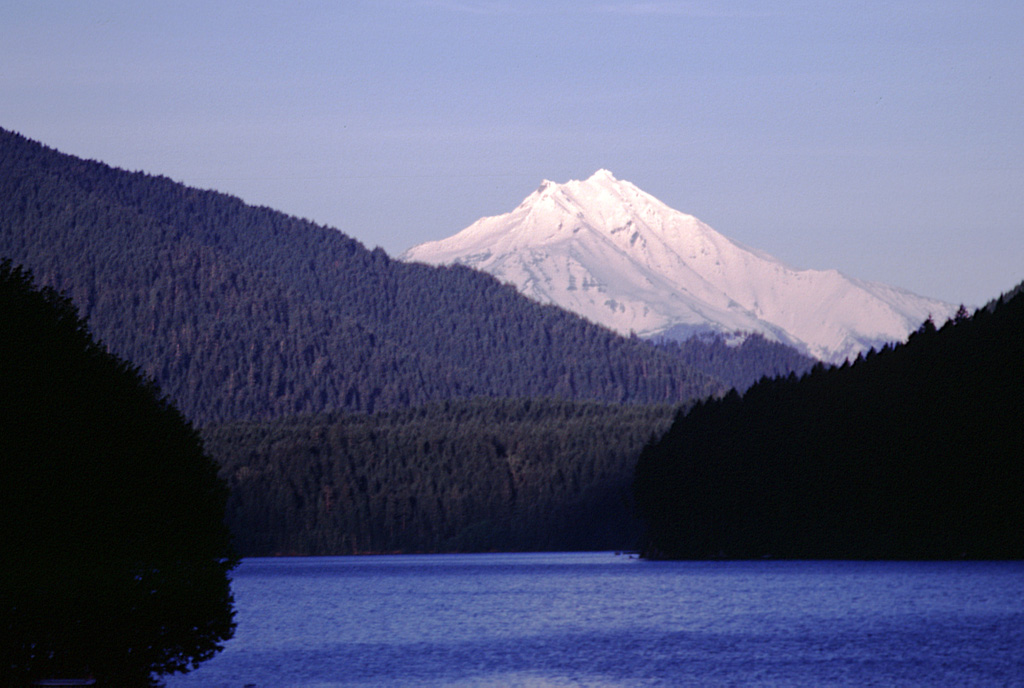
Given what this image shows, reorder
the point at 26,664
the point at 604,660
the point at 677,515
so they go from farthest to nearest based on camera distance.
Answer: the point at 677,515
the point at 604,660
the point at 26,664

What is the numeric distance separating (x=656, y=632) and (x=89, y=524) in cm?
4797

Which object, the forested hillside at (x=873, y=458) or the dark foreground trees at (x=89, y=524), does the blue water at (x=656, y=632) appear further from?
the dark foreground trees at (x=89, y=524)

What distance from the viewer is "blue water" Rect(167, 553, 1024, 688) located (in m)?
62.1

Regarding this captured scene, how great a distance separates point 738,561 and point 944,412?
136 ft

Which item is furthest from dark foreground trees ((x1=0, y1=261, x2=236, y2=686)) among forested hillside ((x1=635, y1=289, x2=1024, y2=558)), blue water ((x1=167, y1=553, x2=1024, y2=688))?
forested hillside ((x1=635, y1=289, x2=1024, y2=558))

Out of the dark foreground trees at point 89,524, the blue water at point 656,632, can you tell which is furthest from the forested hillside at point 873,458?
the dark foreground trees at point 89,524

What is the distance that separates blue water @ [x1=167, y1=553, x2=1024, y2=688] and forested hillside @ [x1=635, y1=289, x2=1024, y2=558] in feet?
20.9

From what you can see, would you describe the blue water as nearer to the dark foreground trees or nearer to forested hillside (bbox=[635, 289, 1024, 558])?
forested hillside (bbox=[635, 289, 1024, 558])

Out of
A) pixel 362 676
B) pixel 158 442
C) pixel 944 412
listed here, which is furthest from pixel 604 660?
pixel 944 412

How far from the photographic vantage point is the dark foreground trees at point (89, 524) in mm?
41250

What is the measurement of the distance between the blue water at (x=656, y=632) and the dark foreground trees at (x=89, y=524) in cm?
1224

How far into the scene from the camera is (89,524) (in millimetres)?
42594

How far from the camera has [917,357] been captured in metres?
149

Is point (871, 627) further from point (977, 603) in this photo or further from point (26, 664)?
point (26, 664)
